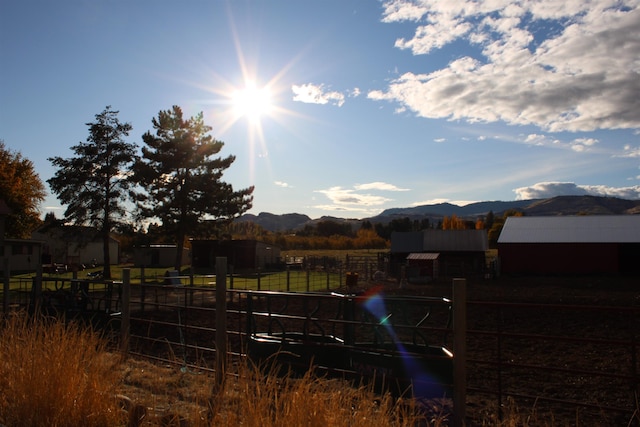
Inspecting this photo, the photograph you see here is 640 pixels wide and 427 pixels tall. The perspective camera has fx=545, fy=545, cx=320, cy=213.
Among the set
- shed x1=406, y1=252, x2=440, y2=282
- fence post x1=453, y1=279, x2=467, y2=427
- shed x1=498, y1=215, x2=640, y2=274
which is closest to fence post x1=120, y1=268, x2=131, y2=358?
fence post x1=453, y1=279, x2=467, y2=427

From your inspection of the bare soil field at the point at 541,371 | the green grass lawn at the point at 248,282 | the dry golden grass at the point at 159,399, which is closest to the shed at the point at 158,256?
the green grass lawn at the point at 248,282

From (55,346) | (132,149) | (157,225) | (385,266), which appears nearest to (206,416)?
(55,346)

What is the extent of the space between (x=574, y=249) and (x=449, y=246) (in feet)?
29.9

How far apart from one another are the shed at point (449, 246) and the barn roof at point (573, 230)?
2.53 meters

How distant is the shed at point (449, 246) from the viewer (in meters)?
42.0

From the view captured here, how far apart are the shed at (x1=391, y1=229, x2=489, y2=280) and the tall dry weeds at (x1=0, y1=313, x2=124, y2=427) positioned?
35859mm

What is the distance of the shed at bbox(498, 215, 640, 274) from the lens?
3712 cm

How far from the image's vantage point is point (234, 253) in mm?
50219

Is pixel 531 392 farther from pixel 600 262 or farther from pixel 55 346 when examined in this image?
pixel 600 262

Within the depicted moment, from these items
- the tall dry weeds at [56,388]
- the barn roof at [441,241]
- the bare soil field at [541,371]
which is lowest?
the bare soil field at [541,371]

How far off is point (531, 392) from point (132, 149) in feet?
129

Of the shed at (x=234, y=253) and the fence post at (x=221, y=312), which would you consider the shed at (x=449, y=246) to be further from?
the fence post at (x=221, y=312)

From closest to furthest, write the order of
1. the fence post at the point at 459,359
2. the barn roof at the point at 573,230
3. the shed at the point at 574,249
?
the fence post at the point at 459,359 < the shed at the point at 574,249 < the barn roof at the point at 573,230

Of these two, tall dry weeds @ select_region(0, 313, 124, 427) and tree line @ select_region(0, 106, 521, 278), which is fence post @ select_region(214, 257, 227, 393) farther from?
tree line @ select_region(0, 106, 521, 278)
